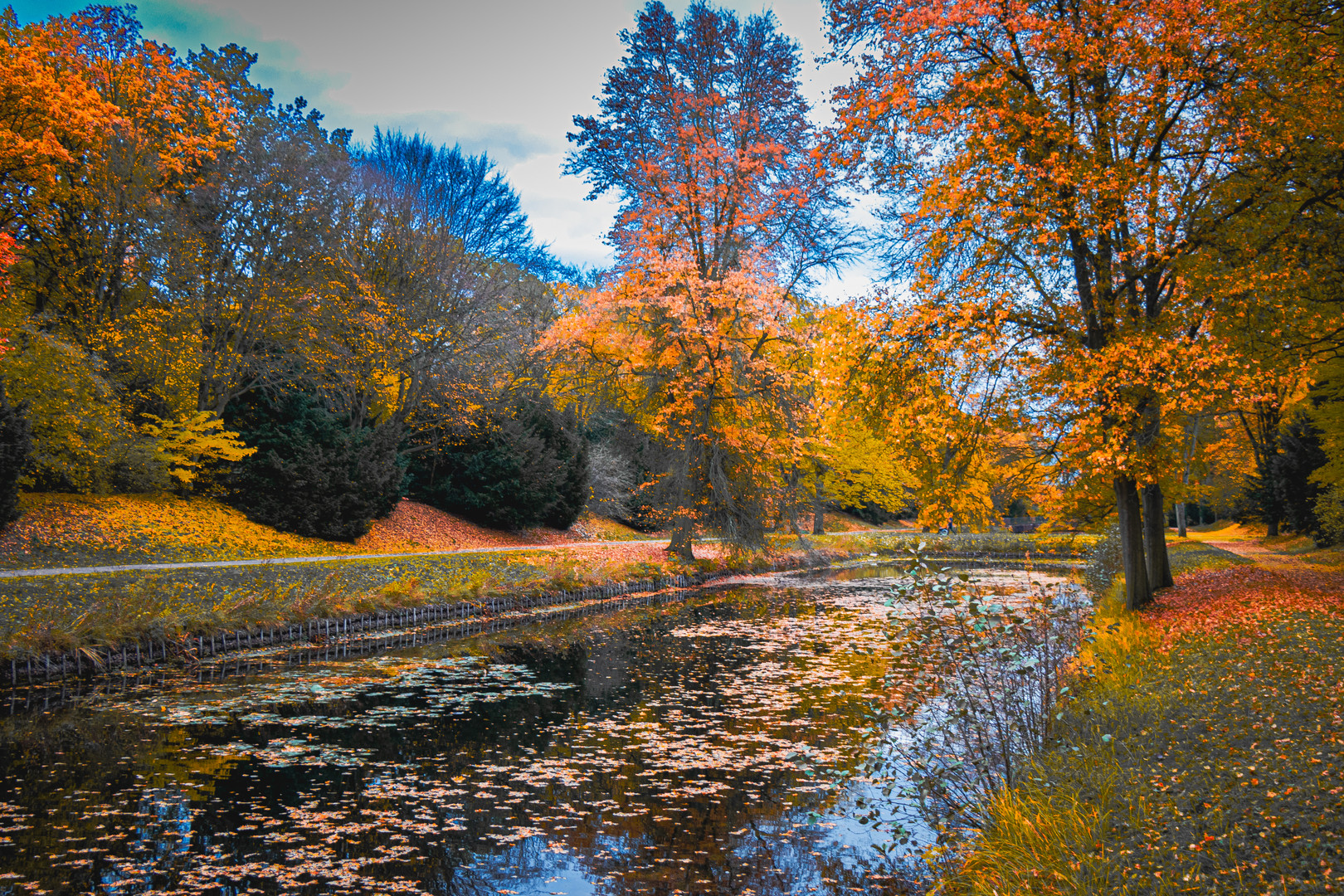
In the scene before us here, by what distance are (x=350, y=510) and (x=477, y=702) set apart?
1362 cm

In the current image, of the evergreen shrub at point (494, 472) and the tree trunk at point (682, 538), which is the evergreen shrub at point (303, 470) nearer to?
the evergreen shrub at point (494, 472)

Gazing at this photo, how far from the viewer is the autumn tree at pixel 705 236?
1975 centimetres

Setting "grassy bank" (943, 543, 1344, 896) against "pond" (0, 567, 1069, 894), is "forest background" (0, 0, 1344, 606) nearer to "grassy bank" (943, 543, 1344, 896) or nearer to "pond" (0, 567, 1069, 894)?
"grassy bank" (943, 543, 1344, 896)

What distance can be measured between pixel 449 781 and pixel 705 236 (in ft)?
58.6

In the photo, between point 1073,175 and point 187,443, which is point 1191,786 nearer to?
point 1073,175

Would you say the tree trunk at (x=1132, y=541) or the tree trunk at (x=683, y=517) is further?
the tree trunk at (x=683, y=517)

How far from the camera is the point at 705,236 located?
69.7 feet

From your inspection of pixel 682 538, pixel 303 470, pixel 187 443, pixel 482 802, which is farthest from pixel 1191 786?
pixel 303 470

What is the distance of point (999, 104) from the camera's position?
9.57 m

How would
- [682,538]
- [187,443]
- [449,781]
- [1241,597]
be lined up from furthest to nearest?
[682,538], [187,443], [1241,597], [449,781]

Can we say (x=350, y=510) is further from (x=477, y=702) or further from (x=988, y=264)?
(x=988, y=264)

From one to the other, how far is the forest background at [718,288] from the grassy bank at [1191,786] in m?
3.17

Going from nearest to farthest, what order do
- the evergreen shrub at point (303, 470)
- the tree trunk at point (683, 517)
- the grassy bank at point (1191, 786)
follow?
the grassy bank at point (1191, 786)
the evergreen shrub at point (303, 470)
the tree trunk at point (683, 517)

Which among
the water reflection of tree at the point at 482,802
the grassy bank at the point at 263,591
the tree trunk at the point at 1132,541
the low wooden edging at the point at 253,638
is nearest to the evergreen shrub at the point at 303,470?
the grassy bank at the point at 263,591
